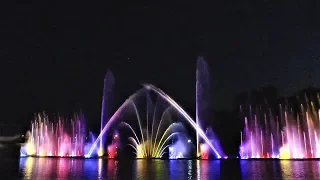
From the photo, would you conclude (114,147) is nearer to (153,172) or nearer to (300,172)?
(153,172)

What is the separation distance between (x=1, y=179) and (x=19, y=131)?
19.1 feet

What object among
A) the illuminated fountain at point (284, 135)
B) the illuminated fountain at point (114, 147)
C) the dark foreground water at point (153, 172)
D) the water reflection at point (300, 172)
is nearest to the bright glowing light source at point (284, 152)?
the illuminated fountain at point (284, 135)

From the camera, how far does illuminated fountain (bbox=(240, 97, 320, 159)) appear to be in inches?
2309

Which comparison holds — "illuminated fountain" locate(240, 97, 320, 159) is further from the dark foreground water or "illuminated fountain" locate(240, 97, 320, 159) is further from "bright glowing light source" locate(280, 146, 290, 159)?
the dark foreground water

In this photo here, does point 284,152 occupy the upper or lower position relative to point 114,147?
lower

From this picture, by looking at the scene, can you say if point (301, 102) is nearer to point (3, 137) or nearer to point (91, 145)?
point (91, 145)

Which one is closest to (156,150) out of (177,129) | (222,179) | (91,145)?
(177,129)

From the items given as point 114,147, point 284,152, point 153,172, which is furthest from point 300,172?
point 114,147

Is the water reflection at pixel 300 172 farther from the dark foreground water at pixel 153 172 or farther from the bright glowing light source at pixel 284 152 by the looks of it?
the bright glowing light source at pixel 284 152

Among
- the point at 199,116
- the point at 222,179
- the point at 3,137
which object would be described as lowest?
the point at 222,179

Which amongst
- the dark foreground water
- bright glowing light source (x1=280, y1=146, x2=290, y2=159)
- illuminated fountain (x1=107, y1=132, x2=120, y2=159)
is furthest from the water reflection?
illuminated fountain (x1=107, y1=132, x2=120, y2=159)

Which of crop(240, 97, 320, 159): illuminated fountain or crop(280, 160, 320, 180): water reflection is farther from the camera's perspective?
crop(240, 97, 320, 159): illuminated fountain

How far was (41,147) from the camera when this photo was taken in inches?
2891

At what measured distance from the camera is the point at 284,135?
201ft
